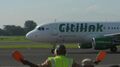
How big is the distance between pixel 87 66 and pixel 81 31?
104ft

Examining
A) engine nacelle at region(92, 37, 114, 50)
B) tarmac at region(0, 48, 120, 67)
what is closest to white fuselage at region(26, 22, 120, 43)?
engine nacelle at region(92, 37, 114, 50)

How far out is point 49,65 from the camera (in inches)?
252

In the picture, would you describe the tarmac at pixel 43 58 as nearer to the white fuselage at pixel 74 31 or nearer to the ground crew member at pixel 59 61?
the white fuselage at pixel 74 31

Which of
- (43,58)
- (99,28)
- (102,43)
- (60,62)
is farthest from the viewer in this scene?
(99,28)

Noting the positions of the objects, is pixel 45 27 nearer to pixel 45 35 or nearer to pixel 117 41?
pixel 45 35

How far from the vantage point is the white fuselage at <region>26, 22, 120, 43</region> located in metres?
37.8

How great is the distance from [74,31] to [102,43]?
335 centimetres

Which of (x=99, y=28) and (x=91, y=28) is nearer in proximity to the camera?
(x=91, y=28)

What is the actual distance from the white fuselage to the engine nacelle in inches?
A: 62.2

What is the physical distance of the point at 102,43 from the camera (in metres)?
35.5

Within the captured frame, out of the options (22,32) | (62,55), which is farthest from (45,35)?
(22,32)

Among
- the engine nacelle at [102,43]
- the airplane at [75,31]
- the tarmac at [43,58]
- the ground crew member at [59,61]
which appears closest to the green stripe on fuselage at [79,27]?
the airplane at [75,31]

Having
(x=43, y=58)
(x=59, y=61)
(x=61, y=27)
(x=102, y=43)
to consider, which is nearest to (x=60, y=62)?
(x=59, y=61)

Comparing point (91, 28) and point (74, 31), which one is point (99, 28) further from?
point (74, 31)
